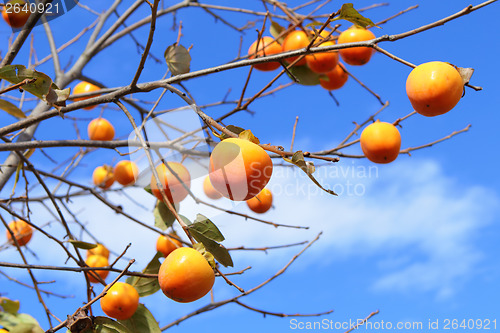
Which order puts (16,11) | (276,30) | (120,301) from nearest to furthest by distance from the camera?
(120,301) < (16,11) < (276,30)

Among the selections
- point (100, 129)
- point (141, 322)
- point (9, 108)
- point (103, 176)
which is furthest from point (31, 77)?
point (103, 176)

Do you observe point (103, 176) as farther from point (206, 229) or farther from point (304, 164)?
point (304, 164)

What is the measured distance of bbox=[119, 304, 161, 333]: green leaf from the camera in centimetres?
139

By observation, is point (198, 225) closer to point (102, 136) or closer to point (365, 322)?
point (365, 322)

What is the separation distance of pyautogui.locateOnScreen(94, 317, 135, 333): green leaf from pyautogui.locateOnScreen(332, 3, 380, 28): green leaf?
105 centimetres

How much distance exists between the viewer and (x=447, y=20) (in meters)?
1.06

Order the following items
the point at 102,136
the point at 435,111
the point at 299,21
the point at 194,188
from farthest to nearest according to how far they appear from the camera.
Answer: the point at 102,136 < the point at 299,21 < the point at 194,188 < the point at 435,111

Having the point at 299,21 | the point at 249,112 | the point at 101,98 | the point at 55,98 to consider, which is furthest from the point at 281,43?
the point at 55,98

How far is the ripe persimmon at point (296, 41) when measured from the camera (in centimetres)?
193

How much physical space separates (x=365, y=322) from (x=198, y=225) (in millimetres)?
1104

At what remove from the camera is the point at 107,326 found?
127cm

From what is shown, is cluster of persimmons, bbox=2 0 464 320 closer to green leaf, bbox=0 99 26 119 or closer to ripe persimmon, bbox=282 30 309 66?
ripe persimmon, bbox=282 30 309 66

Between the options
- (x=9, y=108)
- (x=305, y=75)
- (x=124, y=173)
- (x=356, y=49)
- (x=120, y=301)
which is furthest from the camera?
(x=124, y=173)

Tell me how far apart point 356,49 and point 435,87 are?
0.78 metres
